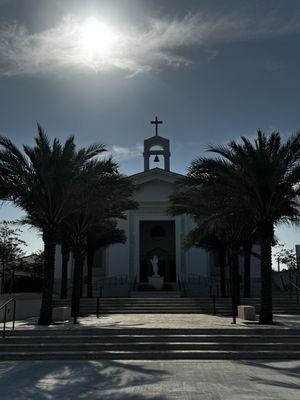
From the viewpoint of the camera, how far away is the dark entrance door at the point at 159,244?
44.4m

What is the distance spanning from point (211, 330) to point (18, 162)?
8.57 m

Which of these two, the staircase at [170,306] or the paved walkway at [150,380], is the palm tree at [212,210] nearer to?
the staircase at [170,306]

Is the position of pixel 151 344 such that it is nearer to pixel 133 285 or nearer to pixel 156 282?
pixel 156 282

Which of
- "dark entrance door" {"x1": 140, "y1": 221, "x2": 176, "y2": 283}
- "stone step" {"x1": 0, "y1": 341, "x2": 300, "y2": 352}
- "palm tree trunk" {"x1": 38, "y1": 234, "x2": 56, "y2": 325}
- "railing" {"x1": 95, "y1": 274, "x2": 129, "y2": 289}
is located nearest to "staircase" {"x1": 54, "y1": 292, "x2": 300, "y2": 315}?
"palm tree trunk" {"x1": 38, "y1": 234, "x2": 56, "y2": 325}

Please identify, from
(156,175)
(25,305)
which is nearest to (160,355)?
(25,305)

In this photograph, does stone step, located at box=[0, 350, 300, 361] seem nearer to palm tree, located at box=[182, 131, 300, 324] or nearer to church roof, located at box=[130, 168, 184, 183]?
palm tree, located at box=[182, 131, 300, 324]

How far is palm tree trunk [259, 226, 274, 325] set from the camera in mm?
16891

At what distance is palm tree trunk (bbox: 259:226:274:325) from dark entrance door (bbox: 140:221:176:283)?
2681cm

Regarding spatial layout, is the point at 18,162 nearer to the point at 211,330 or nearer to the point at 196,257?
the point at 211,330

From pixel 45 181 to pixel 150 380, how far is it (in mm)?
9198

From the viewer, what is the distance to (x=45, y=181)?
54.9 ft

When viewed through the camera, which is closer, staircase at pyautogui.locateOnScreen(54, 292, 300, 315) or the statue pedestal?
staircase at pyautogui.locateOnScreen(54, 292, 300, 315)

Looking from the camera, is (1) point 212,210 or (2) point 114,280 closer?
(1) point 212,210

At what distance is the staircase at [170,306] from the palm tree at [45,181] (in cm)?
714
